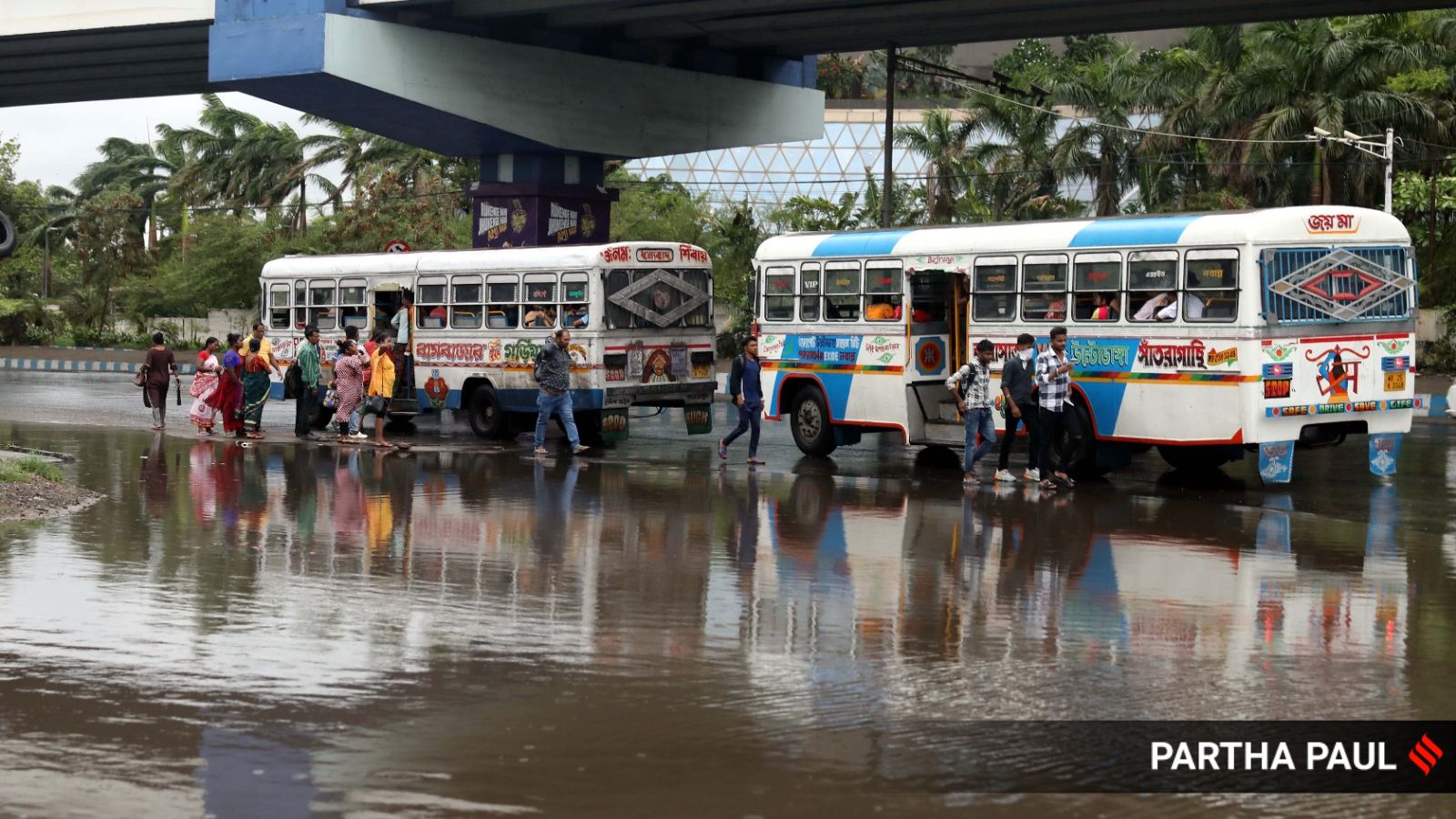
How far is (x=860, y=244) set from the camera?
21.7 m

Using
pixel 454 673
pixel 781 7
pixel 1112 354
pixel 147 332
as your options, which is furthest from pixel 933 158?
pixel 454 673

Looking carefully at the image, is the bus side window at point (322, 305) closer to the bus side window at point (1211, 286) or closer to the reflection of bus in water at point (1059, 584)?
the reflection of bus in water at point (1059, 584)

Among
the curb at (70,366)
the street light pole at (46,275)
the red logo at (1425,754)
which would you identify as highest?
the street light pole at (46,275)

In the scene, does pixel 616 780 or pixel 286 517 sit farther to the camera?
pixel 286 517

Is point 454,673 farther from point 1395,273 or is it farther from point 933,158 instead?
point 933,158

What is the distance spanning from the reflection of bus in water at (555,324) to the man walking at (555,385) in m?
1.35

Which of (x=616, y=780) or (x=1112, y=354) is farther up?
(x=1112, y=354)

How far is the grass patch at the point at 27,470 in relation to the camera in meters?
15.7

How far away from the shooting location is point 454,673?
844 centimetres

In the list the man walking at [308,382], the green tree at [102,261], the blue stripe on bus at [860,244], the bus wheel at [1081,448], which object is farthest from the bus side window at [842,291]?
the green tree at [102,261]

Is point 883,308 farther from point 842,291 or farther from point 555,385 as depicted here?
point 555,385

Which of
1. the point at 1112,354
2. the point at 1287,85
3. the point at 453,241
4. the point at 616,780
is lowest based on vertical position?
the point at 616,780

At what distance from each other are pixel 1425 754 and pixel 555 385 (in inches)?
608

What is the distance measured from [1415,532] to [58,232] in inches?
2982
